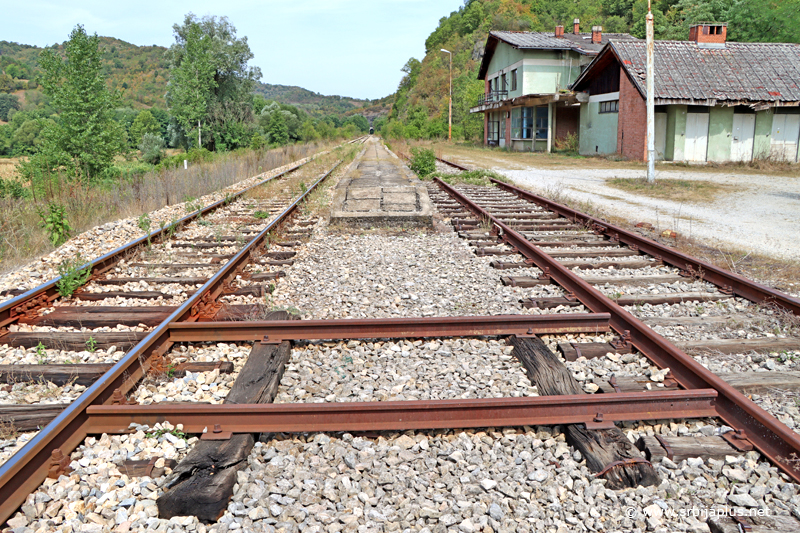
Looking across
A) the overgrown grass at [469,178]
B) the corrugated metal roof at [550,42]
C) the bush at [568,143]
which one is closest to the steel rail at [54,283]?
the overgrown grass at [469,178]

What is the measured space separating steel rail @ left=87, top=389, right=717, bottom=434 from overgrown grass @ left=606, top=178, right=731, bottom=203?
428 inches

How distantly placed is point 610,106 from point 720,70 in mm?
4881

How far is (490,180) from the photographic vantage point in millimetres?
15547

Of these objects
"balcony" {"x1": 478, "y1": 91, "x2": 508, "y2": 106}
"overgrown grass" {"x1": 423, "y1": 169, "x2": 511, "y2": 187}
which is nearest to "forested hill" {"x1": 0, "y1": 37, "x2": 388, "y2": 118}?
"balcony" {"x1": 478, "y1": 91, "x2": 508, "y2": 106}

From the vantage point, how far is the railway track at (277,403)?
2.49 metres

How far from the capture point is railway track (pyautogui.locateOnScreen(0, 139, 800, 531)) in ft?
8.18

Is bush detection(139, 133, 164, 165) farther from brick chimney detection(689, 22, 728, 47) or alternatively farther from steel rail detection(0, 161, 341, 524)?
steel rail detection(0, 161, 341, 524)

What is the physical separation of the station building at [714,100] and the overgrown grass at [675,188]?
7.58 m

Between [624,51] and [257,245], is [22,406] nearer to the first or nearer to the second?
[257,245]

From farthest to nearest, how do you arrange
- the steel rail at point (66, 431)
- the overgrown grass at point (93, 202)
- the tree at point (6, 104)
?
the tree at point (6, 104) < the overgrown grass at point (93, 202) < the steel rail at point (66, 431)

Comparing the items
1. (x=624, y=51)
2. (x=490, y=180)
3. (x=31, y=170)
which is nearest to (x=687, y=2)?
(x=624, y=51)

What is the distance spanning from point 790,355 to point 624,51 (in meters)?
24.9

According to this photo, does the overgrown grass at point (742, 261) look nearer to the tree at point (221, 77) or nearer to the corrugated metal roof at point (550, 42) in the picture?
the corrugated metal roof at point (550, 42)

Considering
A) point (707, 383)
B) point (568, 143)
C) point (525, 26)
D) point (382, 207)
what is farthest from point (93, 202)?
point (525, 26)
